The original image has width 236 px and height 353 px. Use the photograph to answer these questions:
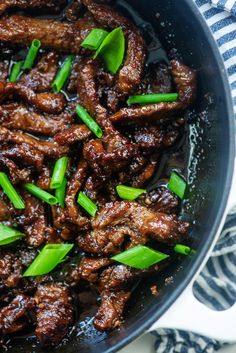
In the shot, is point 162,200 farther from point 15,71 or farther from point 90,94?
point 15,71

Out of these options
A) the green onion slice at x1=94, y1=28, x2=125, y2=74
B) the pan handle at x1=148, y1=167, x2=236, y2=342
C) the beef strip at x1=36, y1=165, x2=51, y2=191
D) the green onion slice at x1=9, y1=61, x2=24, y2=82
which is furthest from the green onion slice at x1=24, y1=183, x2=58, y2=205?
the pan handle at x1=148, y1=167, x2=236, y2=342

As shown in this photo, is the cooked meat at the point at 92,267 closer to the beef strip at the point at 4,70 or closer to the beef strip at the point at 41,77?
the beef strip at the point at 41,77

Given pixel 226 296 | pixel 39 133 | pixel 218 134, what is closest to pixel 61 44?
pixel 39 133

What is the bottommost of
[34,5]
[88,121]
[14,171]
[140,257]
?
[140,257]

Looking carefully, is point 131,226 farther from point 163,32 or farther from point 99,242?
point 163,32

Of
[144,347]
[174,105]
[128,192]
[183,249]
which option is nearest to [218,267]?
[183,249]

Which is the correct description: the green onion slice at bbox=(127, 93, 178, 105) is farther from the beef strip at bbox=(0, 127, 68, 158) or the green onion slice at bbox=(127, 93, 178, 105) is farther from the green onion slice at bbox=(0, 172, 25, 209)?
the green onion slice at bbox=(0, 172, 25, 209)

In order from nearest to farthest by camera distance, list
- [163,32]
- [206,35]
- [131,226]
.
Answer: [206,35] → [131,226] → [163,32]
